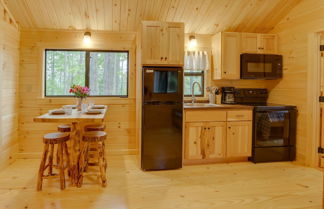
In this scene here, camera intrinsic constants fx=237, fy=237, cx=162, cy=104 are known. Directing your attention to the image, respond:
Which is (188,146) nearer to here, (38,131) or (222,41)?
(222,41)

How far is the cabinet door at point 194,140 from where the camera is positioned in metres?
3.55

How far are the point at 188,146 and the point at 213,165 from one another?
51 centimetres

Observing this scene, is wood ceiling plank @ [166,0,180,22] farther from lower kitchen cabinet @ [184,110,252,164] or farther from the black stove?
the black stove

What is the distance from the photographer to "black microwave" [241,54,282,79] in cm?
395

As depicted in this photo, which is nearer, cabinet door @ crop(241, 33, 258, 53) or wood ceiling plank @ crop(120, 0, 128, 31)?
wood ceiling plank @ crop(120, 0, 128, 31)

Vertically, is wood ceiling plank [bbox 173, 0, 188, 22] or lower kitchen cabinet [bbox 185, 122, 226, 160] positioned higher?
wood ceiling plank [bbox 173, 0, 188, 22]

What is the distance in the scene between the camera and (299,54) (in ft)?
12.3

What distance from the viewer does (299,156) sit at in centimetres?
379

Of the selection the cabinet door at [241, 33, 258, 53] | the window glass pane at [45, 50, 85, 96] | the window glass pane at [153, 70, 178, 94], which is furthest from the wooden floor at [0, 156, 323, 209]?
the cabinet door at [241, 33, 258, 53]

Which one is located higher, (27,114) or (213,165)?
(27,114)

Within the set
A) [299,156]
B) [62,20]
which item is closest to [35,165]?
[62,20]

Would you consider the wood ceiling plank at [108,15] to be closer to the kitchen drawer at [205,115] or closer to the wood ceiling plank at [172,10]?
the wood ceiling plank at [172,10]

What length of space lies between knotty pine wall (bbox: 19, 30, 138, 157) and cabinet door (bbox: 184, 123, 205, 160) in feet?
4.19

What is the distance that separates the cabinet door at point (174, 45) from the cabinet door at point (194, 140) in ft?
3.19
